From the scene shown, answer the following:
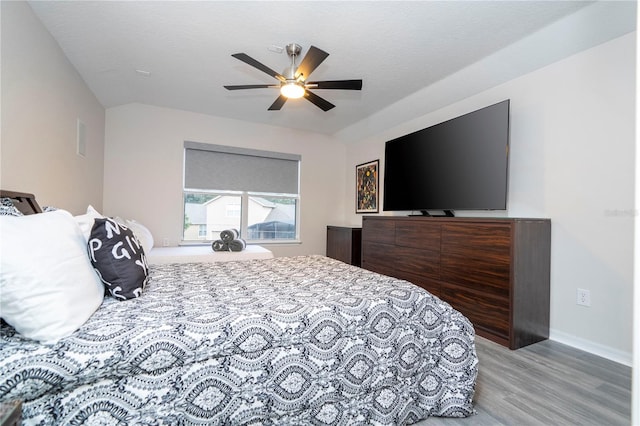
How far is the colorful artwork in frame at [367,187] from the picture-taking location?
4.62m

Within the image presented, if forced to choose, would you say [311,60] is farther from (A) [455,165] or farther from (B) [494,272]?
(B) [494,272]

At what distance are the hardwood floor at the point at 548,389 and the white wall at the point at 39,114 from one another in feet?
9.36

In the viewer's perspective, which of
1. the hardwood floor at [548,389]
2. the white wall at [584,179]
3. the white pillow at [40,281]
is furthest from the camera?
the white wall at [584,179]

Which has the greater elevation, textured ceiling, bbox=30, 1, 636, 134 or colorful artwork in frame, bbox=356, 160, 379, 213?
textured ceiling, bbox=30, 1, 636, 134

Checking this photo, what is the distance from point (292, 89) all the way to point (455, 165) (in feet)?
5.99

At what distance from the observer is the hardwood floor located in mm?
1478

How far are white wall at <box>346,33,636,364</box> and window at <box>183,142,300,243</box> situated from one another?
10.7ft

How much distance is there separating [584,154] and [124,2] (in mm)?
3590

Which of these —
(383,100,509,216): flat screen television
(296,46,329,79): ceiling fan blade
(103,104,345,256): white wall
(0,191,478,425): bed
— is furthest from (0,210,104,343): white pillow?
(103,104,345,256): white wall

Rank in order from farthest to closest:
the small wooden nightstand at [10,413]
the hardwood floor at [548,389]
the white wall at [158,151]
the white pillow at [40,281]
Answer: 1. the white wall at [158,151]
2. the hardwood floor at [548,389]
3. the white pillow at [40,281]
4. the small wooden nightstand at [10,413]

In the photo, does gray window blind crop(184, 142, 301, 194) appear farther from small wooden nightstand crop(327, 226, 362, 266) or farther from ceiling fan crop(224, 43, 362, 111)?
ceiling fan crop(224, 43, 362, 111)

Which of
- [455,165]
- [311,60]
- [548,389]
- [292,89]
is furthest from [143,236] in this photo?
[548,389]

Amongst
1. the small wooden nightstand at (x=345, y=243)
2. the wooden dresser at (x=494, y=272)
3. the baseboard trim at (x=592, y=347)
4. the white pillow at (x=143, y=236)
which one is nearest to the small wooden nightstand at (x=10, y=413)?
the wooden dresser at (x=494, y=272)

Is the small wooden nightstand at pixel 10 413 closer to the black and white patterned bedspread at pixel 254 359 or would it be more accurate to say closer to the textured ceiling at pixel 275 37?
the black and white patterned bedspread at pixel 254 359
